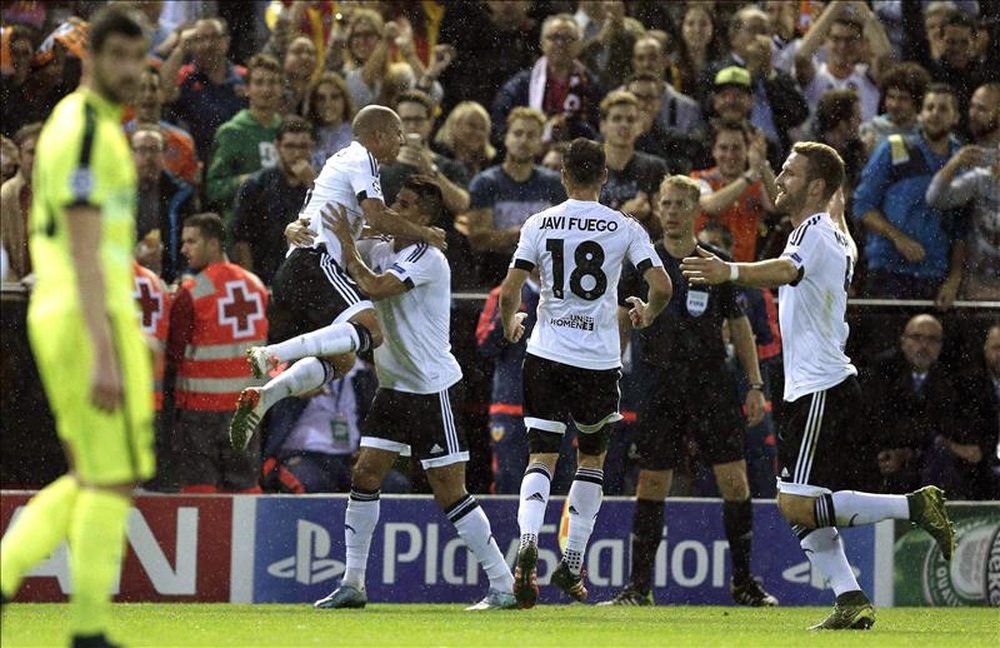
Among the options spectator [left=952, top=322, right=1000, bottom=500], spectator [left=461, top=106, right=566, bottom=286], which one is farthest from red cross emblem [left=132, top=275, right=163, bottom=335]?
spectator [left=952, top=322, right=1000, bottom=500]

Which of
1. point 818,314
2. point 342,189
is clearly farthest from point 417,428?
point 818,314

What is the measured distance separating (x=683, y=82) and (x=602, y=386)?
229 inches

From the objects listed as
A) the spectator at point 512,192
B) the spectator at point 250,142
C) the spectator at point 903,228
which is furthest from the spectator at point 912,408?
the spectator at point 250,142

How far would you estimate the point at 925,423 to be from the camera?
1405cm

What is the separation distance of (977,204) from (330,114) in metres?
4.97

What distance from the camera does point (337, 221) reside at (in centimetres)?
1160

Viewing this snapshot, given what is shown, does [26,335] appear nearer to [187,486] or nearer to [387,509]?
[187,486]

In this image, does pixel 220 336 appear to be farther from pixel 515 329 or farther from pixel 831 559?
pixel 831 559

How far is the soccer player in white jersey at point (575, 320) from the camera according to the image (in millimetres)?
11211

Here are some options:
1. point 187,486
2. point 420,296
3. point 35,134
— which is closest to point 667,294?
point 420,296

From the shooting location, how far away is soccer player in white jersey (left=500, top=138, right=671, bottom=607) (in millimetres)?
11211

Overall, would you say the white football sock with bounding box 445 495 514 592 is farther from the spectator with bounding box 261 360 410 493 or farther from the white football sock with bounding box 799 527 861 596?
the spectator with bounding box 261 360 410 493

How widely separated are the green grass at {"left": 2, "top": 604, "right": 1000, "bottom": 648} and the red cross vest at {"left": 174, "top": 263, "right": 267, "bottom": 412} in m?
1.77

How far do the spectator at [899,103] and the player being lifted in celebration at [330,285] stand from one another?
16.6ft
